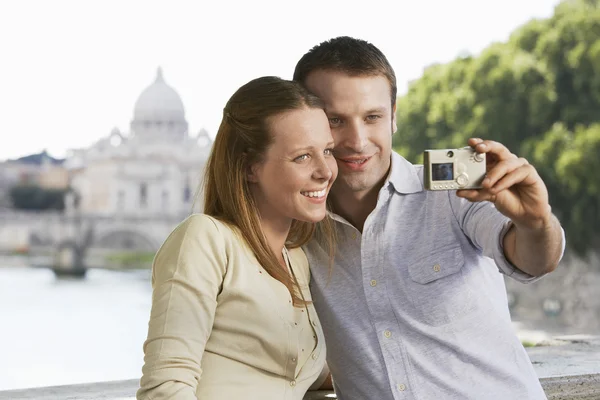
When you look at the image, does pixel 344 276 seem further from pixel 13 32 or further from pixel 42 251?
pixel 13 32

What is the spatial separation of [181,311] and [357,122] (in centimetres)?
40

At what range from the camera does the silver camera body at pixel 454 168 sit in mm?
1012

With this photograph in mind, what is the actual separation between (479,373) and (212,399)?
39 cm

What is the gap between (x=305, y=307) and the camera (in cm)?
120

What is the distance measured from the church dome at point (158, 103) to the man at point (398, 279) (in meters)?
34.4

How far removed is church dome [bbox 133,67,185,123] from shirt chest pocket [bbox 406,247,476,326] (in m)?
34.5

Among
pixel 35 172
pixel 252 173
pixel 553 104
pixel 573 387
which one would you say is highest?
pixel 252 173

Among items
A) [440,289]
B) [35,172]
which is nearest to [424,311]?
[440,289]

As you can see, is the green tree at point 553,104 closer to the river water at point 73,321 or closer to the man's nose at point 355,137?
the man's nose at point 355,137

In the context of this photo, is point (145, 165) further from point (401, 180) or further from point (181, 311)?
point (181, 311)

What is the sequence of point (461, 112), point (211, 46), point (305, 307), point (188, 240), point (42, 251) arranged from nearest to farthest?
1. point (188, 240)
2. point (305, 307)
3. point (461, 112)
4. point (211, 46)
5. point (42, 251)

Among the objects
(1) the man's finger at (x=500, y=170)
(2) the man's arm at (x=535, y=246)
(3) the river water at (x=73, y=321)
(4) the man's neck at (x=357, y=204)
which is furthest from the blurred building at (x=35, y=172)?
(1) the man's finger at (x=500, y=170)

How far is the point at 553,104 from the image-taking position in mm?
12359

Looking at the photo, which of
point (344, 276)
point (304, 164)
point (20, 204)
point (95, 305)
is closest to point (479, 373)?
point (344, 276)
